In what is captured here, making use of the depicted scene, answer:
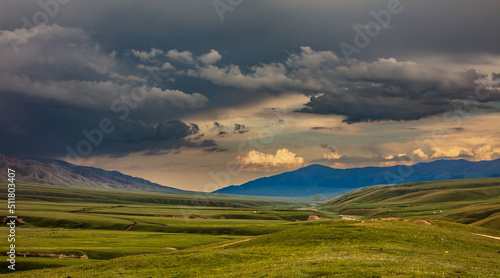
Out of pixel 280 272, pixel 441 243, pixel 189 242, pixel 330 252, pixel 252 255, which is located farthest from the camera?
pixel 189 242

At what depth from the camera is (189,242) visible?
3829 inches

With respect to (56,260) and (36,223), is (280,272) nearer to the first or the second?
(56,260)

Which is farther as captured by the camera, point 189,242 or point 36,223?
point 36,223

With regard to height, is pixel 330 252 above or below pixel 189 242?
above

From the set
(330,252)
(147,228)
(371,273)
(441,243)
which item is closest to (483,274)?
(371,273)

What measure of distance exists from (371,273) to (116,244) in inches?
2845

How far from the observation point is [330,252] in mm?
43781

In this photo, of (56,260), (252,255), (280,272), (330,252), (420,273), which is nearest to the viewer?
(420,273)

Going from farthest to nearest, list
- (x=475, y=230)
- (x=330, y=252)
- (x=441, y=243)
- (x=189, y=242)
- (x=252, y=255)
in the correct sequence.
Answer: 1. (x=189, y=242)
2. (x=475, y=230)
3. (x=441, y=243)
4. (x=252, y=255)
5. (x=330, y=252)

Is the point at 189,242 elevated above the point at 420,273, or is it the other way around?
the point at 420,273

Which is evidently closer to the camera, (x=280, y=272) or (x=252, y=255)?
(x=280, y=272)

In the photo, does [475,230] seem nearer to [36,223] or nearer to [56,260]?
[56,260]

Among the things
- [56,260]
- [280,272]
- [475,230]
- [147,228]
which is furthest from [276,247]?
[147,228]

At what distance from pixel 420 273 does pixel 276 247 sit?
26.8 m
